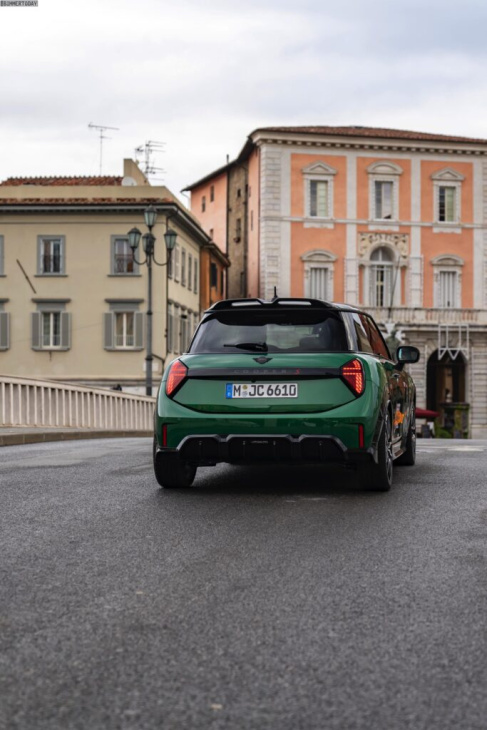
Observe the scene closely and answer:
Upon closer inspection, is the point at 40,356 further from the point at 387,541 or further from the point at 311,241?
the point at 387,541

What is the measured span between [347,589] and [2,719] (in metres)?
2.15

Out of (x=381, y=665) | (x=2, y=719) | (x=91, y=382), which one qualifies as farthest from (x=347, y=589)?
(x=91, y=382)

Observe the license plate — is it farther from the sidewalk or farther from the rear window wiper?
the sidewalk

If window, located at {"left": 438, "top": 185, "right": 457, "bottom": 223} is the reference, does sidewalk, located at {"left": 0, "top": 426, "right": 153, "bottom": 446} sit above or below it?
below

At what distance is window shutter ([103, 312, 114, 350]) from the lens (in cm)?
4888

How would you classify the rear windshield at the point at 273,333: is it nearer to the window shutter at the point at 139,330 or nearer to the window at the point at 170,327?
the window shutter at the point at 139,330

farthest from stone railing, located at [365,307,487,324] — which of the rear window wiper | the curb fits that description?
the rear window wiper

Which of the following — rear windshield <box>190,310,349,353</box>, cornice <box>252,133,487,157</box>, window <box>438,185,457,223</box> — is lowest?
rear windshield <box>190,310,349,353</box>

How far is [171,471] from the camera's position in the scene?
28.8ft

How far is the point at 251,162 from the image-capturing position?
2454 inches

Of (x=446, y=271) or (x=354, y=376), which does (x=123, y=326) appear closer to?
(x=446, y=271)

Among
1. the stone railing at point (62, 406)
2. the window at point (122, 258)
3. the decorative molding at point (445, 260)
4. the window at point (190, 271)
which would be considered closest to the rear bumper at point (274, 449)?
the stone railing at point (62, 406)

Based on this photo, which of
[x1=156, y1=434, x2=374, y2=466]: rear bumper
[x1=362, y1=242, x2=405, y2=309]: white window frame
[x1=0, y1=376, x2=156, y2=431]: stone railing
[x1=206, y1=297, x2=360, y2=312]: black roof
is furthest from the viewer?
[x1=362, y1=242, x2=405, y2=309]: white window frame

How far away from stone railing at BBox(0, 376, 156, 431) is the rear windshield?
536 inches
